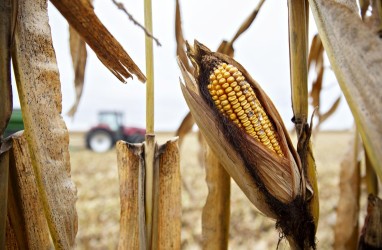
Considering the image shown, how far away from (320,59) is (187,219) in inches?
104

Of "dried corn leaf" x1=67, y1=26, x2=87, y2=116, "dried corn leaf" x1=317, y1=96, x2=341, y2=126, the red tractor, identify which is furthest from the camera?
the red tractor

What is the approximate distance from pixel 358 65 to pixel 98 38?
1.96ft

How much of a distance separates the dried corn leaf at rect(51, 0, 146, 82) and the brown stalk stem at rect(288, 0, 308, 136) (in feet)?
1.35

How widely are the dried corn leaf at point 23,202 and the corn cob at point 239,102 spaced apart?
20.4 inches

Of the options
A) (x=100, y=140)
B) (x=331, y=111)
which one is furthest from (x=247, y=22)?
(x=100, y=140)

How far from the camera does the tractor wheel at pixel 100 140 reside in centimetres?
1390

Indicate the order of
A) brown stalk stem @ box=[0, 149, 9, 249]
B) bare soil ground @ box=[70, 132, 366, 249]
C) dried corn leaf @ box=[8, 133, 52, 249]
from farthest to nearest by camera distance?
bare soil ground @ box=[70, 132, 366, 249]
dried corn leaf @ box=[8, 133, 52, 249]
brown stalk stem @ box=[0, 149, 9, 249]

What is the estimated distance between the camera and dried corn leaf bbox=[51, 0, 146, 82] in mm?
904

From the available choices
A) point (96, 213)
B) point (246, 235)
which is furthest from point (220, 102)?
point (96, 213)

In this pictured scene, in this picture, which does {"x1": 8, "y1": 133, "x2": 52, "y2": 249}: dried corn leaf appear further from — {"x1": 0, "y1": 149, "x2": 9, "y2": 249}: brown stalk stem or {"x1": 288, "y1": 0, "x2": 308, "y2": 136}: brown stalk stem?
{"x1": 288, "y1": 0, "x2": 308, "y2": 136}: brown stalk stem

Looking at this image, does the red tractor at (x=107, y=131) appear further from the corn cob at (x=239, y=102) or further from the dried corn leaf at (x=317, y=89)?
the corn cob at (x=239, y=102)

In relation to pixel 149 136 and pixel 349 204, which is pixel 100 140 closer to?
pixel 349 204

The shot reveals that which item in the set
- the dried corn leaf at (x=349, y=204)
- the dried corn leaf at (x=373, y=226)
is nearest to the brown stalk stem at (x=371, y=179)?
the dried corn leaf at (x=349, y=204)

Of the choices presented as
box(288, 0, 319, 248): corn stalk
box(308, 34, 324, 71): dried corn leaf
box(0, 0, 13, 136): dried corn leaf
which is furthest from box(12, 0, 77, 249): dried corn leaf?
box(308, 34, 324, 71): dried corn leaf
